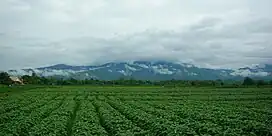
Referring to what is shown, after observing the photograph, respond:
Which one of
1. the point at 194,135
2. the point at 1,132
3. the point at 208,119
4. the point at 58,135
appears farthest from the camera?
the point at 208,119

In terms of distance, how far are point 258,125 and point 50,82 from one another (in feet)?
540

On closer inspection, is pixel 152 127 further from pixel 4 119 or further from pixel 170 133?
pixel 4 119

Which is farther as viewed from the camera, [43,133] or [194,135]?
[43,133]

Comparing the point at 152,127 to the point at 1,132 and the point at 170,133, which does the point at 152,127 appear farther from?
the point at 1,132

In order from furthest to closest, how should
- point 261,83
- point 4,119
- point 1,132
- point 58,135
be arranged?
point 261,83, point 4,119, point 1,132, point 58,135

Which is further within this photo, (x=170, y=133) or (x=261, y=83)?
(x=261, y=83)

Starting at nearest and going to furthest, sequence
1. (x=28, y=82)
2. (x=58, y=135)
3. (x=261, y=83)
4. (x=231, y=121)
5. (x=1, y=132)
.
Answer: (x=58, y=135), (x=1, y=132), (x=231, y=121), (x=261, y=83), (x=28, y=82)

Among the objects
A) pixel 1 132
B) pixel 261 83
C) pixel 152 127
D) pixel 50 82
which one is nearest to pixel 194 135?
pixel 152 127

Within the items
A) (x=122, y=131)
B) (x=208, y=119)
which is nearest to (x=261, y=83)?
(x=208, y=119)

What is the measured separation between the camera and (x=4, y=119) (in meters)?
31.8

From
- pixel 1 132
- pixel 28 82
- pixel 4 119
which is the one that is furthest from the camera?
pixel 28 82

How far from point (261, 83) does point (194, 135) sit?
12787 cm

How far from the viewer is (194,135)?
1941 centimetres

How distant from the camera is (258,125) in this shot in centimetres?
2252
